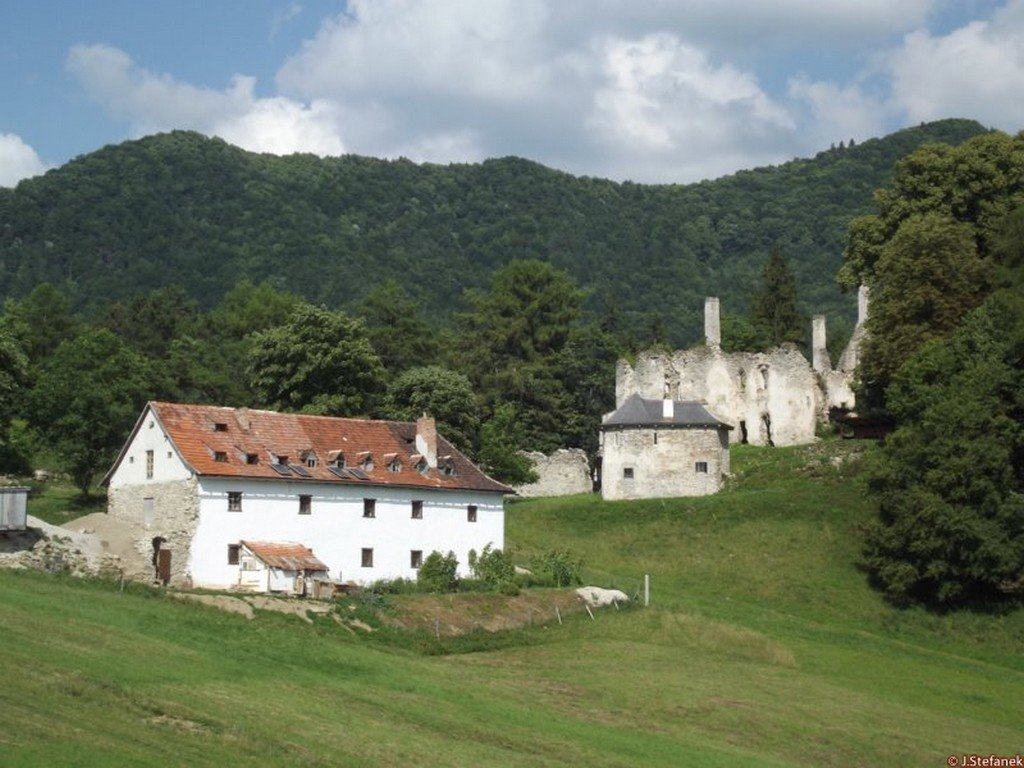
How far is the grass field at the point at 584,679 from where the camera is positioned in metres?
27.8

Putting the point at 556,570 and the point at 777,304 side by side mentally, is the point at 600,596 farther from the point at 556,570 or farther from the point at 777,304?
the point at 777,304

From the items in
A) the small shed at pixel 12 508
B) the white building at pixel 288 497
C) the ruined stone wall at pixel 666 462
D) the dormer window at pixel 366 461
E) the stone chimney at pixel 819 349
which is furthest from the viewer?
the stone chimney at pixel 819 349

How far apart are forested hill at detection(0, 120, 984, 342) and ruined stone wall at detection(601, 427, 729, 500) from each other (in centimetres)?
7155

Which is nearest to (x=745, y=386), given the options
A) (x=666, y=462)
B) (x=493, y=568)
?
(x=666, y=462)

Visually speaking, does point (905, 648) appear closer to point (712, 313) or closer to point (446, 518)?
point (446, 518)

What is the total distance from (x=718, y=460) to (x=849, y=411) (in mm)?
13708

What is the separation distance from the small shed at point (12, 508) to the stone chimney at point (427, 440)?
55.3 feet

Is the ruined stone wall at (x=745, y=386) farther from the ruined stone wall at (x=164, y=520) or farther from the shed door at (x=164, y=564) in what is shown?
the shed door at (x=164, y=564)

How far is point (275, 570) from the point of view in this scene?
4888cm

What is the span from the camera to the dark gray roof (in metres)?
70.9

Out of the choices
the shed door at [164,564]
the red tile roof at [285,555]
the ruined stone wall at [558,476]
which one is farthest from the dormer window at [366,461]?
the ruined stone wall at [558,476]

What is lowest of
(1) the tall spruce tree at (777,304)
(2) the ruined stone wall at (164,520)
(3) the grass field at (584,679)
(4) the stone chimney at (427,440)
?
(3) the grass field at (584,679)

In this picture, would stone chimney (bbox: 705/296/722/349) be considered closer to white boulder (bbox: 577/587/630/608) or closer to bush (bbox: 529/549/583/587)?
bush (bbox: 529/549/583/587)

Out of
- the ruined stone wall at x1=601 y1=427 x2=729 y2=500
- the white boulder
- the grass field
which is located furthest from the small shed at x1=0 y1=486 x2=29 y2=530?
the ruined stone wall at x1=601 y1=427 x2=729 y2=500
